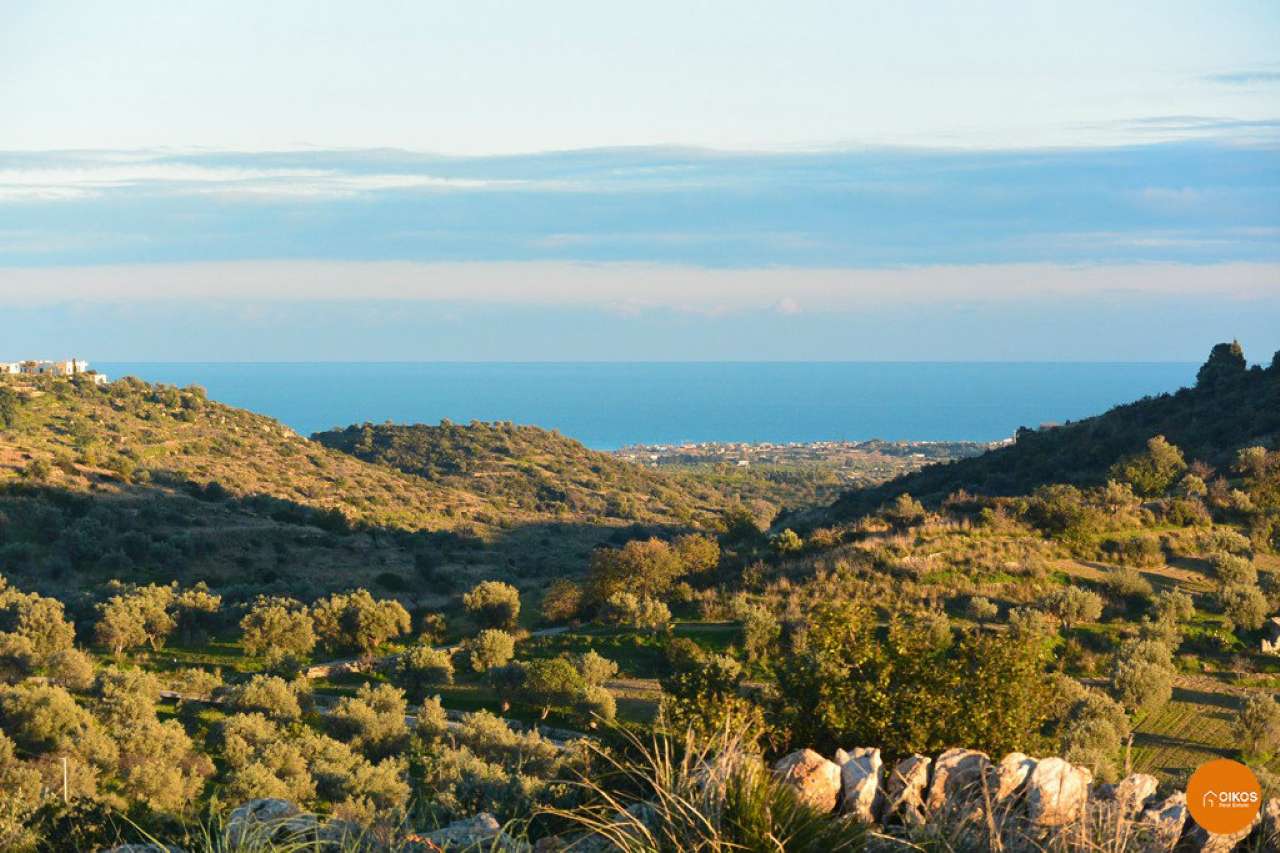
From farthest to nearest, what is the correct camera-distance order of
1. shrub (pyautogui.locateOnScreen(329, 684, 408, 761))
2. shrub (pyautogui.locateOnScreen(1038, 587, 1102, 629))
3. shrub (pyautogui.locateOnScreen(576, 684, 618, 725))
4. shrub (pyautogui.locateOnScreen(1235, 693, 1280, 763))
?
shrub (pyautogui.locateOnScreen(1038, 587, 1102, 629)) < shrub (pyautogui.locateOnScreen(576, 684, 618, 725)) < shrub (pyautogui.locateOnScreen(329, 684, 408, 761)) < shrub (pyautogui.locateOnScreen(1235, 693, 1280, 763))

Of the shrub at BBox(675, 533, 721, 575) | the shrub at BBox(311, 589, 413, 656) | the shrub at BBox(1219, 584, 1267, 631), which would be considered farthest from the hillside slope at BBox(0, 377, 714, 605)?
the shrub at BBox(1219, 584, 1267, 631)

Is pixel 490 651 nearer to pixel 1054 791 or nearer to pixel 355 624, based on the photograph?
pixel 355 624

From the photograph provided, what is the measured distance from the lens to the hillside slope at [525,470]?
69.7 meters

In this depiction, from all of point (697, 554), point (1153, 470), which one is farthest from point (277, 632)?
point (1153, 470)

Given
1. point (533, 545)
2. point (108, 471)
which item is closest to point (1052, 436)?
point (533, 545)

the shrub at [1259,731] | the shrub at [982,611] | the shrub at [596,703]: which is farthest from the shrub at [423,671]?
the shrub at [1259,731]

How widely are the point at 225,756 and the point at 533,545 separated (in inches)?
1385

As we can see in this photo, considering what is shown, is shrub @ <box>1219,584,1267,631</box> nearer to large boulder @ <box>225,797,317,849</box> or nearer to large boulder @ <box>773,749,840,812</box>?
large boulder @ <box>773,749,840,812</box>

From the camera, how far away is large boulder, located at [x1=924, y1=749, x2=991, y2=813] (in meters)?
6.79

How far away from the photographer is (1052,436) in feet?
160

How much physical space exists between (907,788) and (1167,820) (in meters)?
1.43

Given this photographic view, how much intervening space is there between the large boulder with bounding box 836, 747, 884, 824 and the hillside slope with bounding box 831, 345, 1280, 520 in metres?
31.8

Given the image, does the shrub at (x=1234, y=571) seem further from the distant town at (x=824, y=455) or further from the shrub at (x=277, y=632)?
the distant town at (x=824, y=455)

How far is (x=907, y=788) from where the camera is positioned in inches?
274
